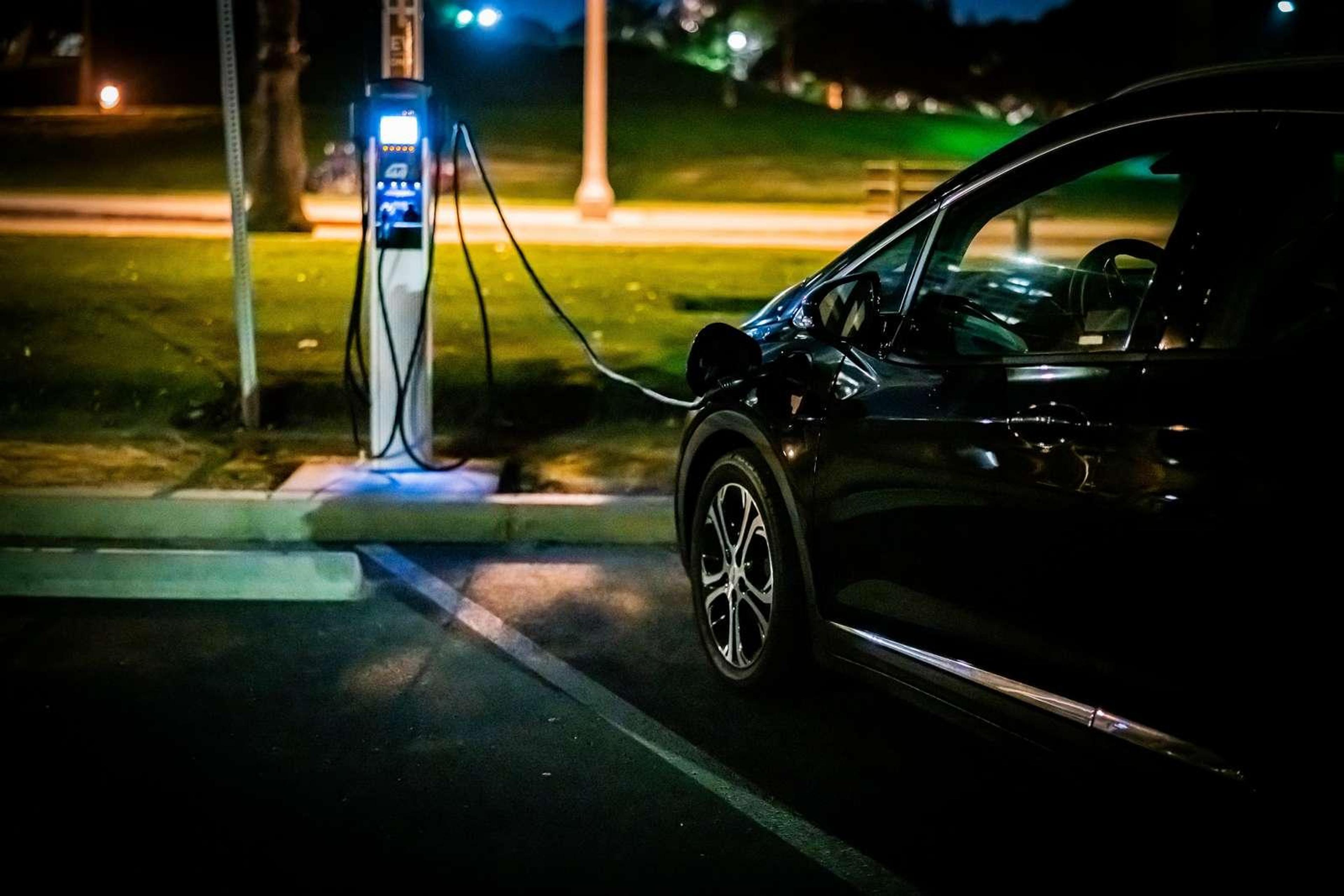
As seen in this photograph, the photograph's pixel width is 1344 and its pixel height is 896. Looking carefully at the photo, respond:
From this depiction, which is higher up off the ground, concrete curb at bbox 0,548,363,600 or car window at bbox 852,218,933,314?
car window at bbox 852,218,933,314

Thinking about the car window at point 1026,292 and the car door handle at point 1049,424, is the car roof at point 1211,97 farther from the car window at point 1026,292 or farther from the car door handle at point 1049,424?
the car door handle at point 1049,424

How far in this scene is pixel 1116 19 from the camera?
222ft

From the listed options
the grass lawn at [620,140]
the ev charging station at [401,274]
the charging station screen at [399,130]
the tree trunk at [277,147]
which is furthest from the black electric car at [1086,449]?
the grass lawn at [620,140]

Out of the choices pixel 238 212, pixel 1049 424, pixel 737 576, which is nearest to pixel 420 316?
pixel 238 212

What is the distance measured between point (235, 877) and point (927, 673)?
1747mm

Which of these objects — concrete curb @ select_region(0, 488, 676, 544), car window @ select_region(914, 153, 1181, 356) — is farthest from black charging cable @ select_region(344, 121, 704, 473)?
car window @ select_region(914, 153, 1181, 356)

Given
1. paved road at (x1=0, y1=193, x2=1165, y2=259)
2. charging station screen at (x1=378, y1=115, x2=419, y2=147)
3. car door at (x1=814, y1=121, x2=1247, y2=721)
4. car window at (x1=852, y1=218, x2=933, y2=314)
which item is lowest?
paved road at (x1=0, y1=193, x2=1165, y2=259)

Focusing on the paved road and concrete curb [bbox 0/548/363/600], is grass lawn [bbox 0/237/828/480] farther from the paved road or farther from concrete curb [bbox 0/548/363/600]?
the paved road

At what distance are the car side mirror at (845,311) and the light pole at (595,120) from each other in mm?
17465

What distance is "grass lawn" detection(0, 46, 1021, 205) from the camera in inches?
1193

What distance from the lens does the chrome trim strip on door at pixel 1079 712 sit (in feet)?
10.1

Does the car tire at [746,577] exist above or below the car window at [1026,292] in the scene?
below

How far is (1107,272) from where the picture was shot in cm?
444

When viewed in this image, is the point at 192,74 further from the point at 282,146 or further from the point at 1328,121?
the point at 1328,121
